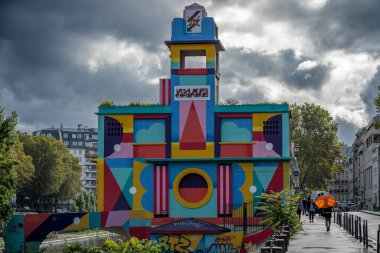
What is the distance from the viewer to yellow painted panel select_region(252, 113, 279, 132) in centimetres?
4641

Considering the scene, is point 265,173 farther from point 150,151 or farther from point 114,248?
point 114,248

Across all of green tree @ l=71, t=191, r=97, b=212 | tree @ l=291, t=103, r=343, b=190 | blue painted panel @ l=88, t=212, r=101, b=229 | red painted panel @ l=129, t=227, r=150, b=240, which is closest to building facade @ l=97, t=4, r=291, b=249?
red painted panel @ l=129, t=227, r=150, b=240

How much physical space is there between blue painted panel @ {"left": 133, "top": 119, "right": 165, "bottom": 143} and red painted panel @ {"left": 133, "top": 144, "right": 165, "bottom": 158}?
1.36 ft

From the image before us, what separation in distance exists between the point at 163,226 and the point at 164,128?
20.3 ft

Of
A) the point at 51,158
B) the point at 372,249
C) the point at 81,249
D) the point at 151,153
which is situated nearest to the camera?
the point at 81,249

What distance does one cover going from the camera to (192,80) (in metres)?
47.2

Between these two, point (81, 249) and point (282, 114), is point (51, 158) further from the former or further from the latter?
point (81, 249)

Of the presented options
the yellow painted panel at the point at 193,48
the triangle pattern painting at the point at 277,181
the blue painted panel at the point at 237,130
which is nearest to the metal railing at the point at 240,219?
the triangle pattern painting at the point at 277,181

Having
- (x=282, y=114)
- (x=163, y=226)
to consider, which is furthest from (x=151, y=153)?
(x=282, y=114)

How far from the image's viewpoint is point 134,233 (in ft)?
145

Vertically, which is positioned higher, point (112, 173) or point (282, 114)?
point (282, 114)

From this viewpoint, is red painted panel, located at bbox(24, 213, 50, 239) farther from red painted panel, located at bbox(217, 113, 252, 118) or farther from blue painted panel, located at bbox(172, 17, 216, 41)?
blue painted panel, located at bbox(172, 17, 216, 41)

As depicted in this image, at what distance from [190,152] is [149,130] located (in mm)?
2965

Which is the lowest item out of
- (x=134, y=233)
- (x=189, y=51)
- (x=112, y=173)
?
(x=134, y=233)
